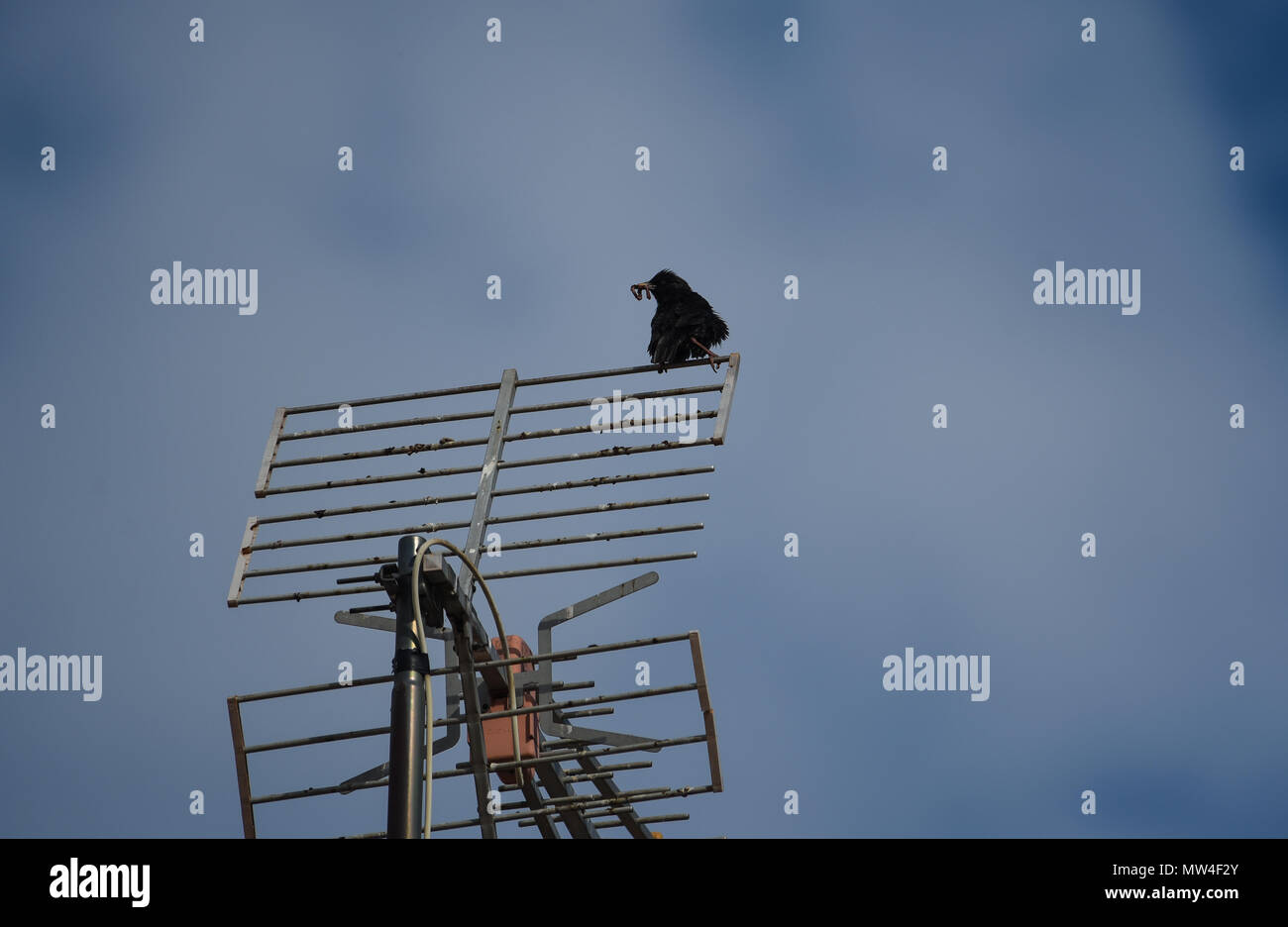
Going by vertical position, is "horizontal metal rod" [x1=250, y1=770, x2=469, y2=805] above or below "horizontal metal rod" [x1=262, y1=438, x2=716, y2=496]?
below

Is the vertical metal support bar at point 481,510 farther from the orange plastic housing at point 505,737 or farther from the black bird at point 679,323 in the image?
the black bird at point 679,323

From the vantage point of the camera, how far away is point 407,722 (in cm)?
733

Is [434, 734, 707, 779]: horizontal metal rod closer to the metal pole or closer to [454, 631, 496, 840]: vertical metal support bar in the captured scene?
[454, 631, 496, 840]: vertical metal support bar

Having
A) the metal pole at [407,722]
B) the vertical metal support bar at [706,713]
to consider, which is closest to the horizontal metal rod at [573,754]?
the vertical metal support bar at [706,713]

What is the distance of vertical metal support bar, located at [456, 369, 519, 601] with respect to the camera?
1173 centimetres

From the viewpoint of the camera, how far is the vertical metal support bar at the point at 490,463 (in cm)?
1173

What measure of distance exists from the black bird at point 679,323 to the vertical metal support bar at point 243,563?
3694 millimetres

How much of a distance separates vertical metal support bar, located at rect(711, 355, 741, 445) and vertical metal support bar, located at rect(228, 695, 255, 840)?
12.7ft

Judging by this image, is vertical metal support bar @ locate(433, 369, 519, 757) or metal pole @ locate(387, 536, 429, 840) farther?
vertical metal support bar @ locate(433, 369, 519, 757)

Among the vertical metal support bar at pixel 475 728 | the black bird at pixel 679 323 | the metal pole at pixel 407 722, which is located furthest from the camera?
the black bird at pixel 679 323

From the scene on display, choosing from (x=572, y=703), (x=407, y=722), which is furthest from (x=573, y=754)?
(x=407, y=722)

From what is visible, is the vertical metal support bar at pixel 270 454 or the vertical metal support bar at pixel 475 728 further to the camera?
the vertical metal support bar at pixel 270 454

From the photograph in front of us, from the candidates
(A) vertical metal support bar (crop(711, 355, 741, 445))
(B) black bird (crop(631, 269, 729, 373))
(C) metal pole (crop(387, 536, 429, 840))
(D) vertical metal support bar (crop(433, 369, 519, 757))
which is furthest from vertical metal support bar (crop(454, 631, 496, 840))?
(B) black bird (crop(631, 269, 729, 373))
